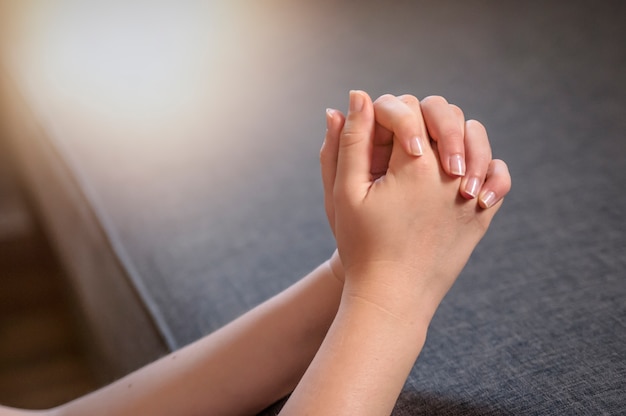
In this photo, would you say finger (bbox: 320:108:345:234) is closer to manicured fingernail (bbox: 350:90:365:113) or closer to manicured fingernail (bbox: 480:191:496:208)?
manicured fingernail (bbox: 350:90:365:113)

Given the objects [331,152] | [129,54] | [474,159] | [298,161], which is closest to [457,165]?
[474,159]

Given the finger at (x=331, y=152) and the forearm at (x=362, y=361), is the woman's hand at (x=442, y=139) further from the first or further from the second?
the forearm at (x=362, y=361)

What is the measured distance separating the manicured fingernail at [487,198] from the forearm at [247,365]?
171 millimetres

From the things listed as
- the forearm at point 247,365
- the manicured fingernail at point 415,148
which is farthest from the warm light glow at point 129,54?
the manicured fingernail at point 415,148

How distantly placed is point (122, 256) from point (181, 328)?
0.18 m

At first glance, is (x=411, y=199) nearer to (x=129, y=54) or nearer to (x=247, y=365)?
(x=247, y=365)

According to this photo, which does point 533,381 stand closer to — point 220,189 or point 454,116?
point 454,116

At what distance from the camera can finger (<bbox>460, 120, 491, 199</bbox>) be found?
0.57m

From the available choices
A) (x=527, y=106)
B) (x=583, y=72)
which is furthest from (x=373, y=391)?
(x=583, y=72)

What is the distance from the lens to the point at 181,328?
85 centimetres

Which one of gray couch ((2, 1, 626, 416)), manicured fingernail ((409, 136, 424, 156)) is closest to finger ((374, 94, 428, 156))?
manicured fingernail ((409, 136, 424, 156))

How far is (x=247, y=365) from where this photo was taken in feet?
2.20

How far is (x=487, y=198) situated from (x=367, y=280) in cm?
13

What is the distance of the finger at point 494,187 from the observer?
1.88ft
